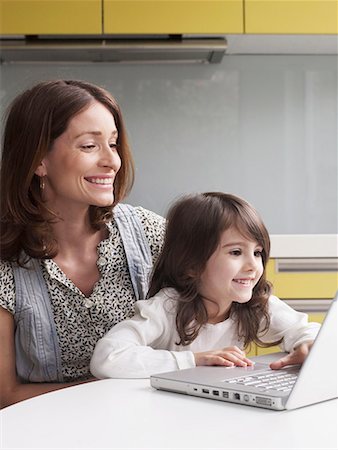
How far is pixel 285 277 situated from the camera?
312 centimetres

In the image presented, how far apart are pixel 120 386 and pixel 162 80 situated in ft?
8.95

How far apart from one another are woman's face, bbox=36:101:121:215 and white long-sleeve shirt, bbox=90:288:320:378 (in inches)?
10.8

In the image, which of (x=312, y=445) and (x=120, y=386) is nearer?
(x=312, y=445)

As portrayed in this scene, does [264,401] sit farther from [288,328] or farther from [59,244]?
[59,244]

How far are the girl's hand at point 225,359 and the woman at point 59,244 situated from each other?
50 cm

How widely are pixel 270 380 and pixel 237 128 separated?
108 inches

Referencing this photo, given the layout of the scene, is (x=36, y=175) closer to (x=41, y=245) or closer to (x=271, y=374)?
(x=41, y=245)

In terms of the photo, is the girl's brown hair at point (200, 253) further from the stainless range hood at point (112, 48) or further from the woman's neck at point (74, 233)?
the stainless range hood at point (112, 48)

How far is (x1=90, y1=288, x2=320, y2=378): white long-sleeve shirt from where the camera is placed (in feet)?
4.25

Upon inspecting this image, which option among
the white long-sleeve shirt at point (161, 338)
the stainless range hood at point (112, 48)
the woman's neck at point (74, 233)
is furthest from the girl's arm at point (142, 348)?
the stainless range hood at point (112, 48)
